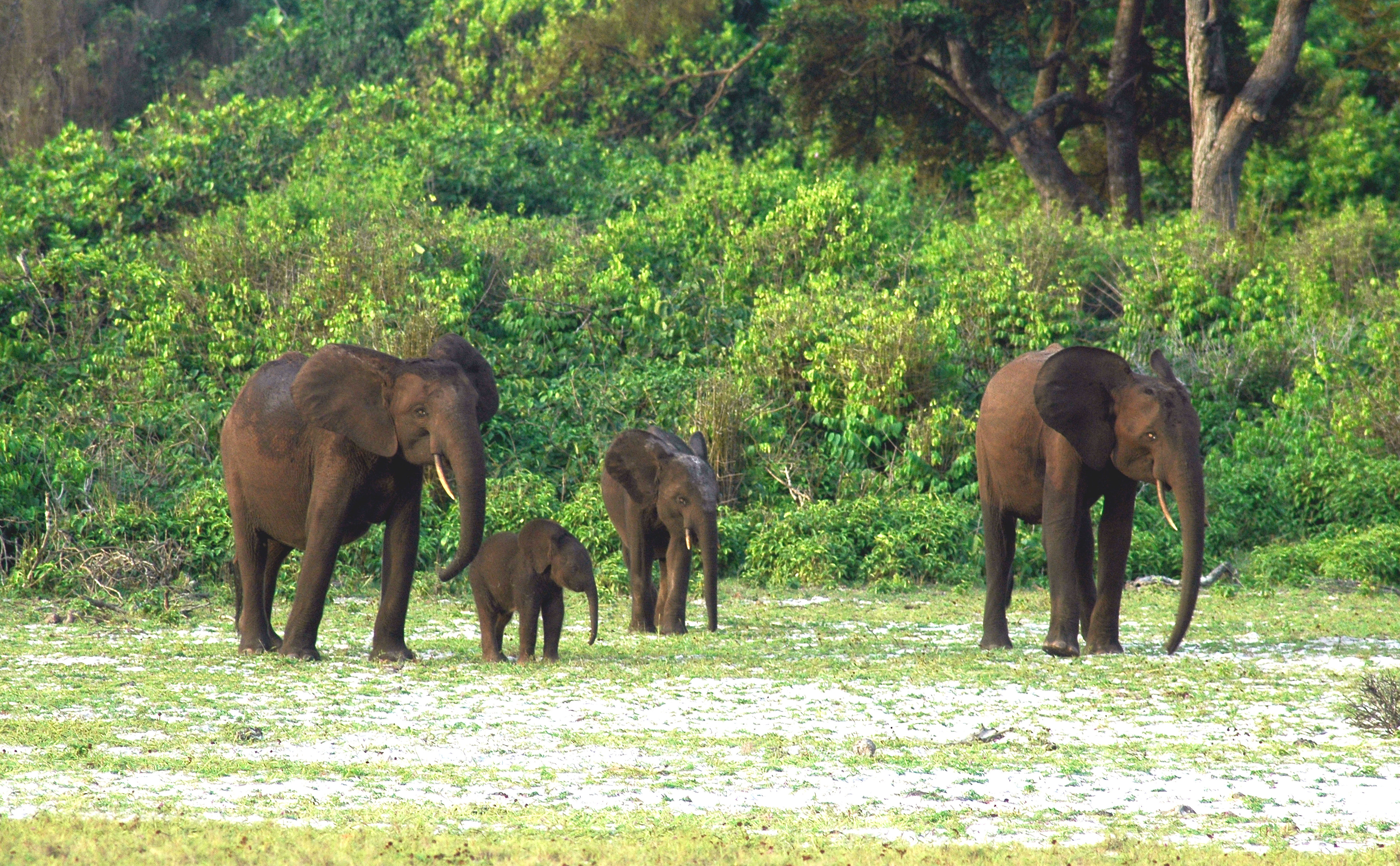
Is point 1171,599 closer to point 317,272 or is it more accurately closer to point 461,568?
point 461,568

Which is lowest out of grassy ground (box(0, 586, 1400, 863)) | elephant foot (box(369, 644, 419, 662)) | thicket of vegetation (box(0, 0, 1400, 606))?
grassy ground (box(0, 586, 1400, 863))

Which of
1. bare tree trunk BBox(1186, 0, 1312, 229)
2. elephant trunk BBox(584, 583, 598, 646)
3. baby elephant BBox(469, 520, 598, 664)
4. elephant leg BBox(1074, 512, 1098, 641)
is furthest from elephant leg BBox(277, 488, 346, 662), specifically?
bare tree trunk BBox(1186, 0, 1312, 229)

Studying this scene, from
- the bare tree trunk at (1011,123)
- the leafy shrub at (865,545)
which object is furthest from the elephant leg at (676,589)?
the bare tree trunk at (1011,123)

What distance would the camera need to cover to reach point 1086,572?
11.4m

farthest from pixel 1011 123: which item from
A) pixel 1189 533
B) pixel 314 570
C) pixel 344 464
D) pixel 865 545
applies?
pixel 314 570

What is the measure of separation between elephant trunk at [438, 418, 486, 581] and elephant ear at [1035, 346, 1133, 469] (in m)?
3.49

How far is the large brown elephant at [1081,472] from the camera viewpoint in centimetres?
1015

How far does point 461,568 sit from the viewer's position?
943 cm

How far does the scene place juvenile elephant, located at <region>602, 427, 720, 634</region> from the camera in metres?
11.6

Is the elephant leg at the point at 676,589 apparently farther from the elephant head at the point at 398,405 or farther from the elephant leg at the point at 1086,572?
the elephant leg at the point at 1086,572

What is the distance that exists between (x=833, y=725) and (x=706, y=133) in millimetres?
22886

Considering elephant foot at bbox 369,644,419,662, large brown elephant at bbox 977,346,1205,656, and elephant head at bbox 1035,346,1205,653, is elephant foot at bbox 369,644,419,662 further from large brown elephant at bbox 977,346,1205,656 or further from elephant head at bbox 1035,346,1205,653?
elephant head at bbox 1035,346,1205,653

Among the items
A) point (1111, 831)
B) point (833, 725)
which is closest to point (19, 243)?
point (833, 725)

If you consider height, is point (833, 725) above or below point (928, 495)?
below
